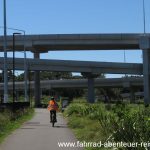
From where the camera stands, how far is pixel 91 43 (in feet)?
309

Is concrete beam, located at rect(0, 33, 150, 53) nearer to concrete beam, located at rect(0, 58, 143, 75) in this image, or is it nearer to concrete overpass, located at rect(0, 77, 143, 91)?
concrete beam, located at rect(0, 58, 143, 75)

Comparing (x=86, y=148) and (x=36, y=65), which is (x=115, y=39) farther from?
(x=86, y=148)

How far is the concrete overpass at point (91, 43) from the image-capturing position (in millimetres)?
90875

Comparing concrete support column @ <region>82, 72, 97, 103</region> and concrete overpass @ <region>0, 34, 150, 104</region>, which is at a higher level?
concrete overpass @ <region>0, 34, 150, 104</region>

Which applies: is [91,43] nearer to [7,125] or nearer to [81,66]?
[81,66]

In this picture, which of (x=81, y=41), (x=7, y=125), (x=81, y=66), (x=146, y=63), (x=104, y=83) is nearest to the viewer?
(x=7, y=125)

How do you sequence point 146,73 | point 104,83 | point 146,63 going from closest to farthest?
Result: point 146,73
point 146,63
point 104,83

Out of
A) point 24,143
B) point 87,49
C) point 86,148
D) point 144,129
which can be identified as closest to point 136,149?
point 144,129

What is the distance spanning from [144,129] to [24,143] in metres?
6.36

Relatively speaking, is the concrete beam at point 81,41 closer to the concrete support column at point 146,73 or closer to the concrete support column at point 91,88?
the concrete support column at point 146,73

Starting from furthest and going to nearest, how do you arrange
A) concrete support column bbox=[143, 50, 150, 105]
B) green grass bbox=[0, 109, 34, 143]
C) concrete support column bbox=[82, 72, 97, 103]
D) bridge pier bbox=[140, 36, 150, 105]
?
1. concrete support column bbox=[82, 72, 97, 103]
2. bridge pier bbox=[140, 36, 150, 105]
3. concrete support column bbox=[143, 50, 150, 105]
4. green grass bbox=[0, 109, 34, 143]

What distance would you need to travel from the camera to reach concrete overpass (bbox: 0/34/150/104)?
9088 cm

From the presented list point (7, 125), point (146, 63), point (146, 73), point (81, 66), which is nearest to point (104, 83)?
point (81, 66)

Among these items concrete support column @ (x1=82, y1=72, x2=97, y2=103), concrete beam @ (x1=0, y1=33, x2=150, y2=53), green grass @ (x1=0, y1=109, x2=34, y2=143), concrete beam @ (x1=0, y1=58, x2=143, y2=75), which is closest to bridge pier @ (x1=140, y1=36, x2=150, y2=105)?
concrete beam @ (x1=0, y1=33, x2=150, y2=53)
